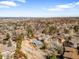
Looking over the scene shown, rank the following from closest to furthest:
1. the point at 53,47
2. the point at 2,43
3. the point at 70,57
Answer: the point at 70,57
the point at 53,47
the point at 2,43

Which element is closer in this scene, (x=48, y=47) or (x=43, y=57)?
(x=43, y=57)

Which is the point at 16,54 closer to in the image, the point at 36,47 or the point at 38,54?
the point at 38,54

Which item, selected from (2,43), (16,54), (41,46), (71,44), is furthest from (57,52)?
(2,43)

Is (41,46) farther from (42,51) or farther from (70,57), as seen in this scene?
(70,57)

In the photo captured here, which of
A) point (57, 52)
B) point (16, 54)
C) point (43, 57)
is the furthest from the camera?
point (57, 52)

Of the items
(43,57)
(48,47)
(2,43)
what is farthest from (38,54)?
(2,43)

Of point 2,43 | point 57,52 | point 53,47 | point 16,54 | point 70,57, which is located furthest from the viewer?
point 2,43

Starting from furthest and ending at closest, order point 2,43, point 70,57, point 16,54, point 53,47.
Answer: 1. point 2,43
2. point 53,47
3. point 16,54
4. point 70,57

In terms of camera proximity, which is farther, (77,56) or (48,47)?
(48,47)
